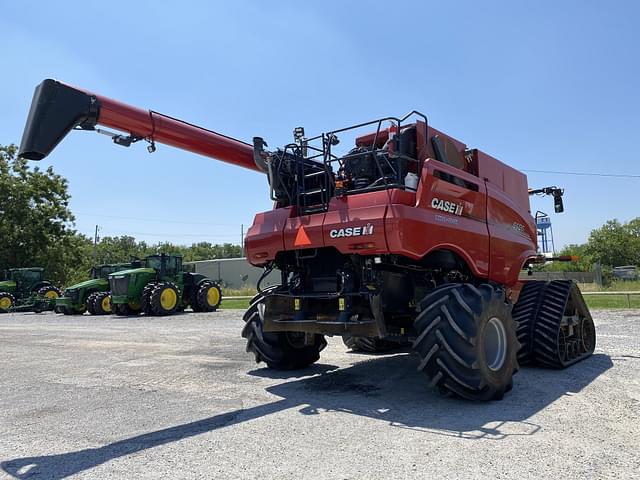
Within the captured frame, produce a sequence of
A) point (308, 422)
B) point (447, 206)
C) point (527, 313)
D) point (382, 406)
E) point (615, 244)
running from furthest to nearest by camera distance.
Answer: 1. point (615, 244)
2. point (527, 313)
3. point (447, 206)
4. point (382, 406)
5. point (308, 422)

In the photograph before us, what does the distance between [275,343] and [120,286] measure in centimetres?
1683

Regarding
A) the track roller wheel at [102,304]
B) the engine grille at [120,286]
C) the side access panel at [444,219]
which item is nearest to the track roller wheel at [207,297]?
the engine grille at [120,286]

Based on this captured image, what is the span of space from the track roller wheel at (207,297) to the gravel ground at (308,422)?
1413 cm

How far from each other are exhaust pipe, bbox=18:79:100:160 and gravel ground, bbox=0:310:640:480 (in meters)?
2.80

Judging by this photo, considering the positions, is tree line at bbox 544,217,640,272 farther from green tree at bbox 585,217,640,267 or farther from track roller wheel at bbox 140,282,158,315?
track roller wheel at bbox 140,282,158,315

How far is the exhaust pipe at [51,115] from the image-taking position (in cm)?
547

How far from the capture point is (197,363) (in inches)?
339

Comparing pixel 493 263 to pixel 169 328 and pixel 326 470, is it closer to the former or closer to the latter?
pixel 326 470


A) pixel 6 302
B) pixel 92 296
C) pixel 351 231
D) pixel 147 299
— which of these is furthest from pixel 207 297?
pixel 351 231

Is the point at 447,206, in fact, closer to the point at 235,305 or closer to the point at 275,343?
the point at 275,343

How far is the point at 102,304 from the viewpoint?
81.0ft

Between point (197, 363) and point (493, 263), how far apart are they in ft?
16.2

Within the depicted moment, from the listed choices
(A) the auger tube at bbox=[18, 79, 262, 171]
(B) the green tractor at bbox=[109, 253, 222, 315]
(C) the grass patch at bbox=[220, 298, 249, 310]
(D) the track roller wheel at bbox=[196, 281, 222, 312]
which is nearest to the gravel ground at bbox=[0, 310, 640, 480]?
(A) the auger tube at bbox=[18, 79, 262, 171]

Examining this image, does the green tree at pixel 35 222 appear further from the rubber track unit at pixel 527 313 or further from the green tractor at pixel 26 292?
the rubber track unit at pixel 527 313
